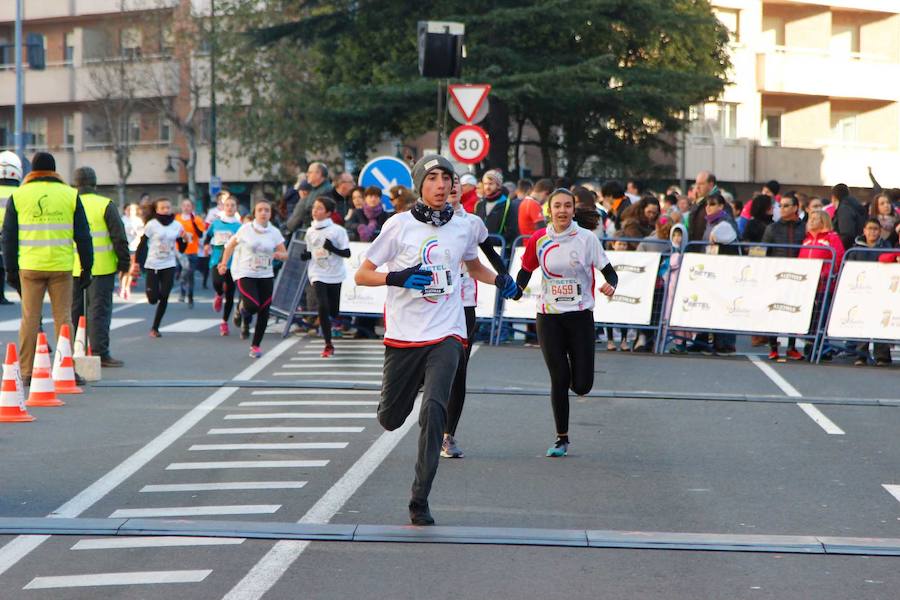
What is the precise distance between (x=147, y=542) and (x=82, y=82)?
61.3 meters

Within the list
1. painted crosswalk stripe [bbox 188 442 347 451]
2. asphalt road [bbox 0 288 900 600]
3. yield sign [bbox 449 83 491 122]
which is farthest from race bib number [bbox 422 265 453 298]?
yield sign [bbox 449 83 491 122]

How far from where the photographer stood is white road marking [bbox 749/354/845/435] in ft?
41.4

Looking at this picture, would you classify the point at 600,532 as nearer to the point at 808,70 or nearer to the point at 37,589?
the point at 37,589

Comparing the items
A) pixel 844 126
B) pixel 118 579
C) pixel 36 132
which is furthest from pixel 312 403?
pixel 36 132

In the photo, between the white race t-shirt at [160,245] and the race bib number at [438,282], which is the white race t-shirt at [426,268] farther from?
the white race t-shirt at [160,245]

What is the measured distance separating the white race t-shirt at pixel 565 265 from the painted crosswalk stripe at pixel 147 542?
3834 millimetres

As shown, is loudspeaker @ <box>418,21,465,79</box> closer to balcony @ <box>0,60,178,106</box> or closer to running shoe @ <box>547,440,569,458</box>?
running shoe @ <box>547,440,569,458</box>

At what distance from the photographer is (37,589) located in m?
6.88

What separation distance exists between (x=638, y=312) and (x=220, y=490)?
34.0ft

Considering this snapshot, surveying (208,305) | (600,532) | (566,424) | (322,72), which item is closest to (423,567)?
(600,532)

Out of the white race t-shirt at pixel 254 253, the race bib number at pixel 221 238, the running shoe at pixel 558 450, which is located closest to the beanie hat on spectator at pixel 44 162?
the white race t-shirt at pixel 254 253

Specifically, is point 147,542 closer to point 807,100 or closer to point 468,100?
point 468,100

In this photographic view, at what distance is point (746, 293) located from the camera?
1864 centimetres

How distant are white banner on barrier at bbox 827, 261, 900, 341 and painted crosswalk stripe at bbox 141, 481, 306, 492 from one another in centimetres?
991
